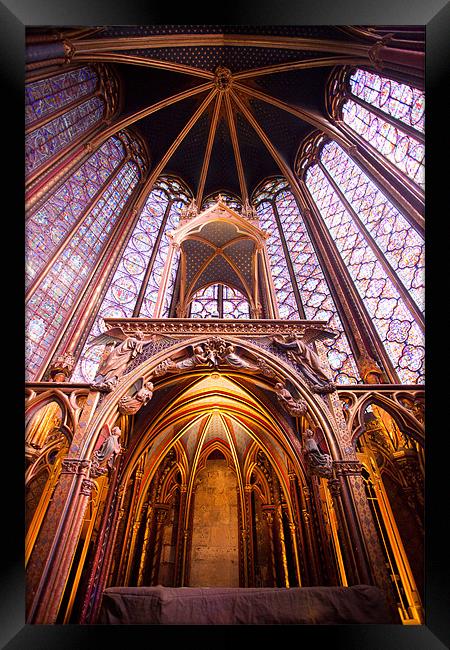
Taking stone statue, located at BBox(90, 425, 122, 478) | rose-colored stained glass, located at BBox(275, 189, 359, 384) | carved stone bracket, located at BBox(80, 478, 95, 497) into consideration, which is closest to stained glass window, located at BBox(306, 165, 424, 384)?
rose-colored stained glass, located at BBox(275, 189, 359, 384)

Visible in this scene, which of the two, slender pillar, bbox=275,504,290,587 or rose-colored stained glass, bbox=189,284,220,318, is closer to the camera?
slender pillar, bbox=275,504,290,587

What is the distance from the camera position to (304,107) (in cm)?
1188

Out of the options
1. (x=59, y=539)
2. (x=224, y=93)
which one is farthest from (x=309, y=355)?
(x=224, y=93)

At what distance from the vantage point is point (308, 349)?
17.2 ft

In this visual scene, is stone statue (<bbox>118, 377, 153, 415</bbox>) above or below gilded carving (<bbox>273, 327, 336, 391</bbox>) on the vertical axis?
below

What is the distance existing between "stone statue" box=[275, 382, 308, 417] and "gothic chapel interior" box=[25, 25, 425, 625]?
5cm

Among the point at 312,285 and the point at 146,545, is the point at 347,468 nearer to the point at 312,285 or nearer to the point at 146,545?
the point at 146,545

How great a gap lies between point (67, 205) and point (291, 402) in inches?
306

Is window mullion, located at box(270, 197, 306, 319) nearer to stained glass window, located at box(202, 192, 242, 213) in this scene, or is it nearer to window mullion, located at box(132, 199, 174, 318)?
stained glass window, located at box(202, 192, 242, 213)

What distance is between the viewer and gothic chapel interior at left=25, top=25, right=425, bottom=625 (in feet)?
13.9
